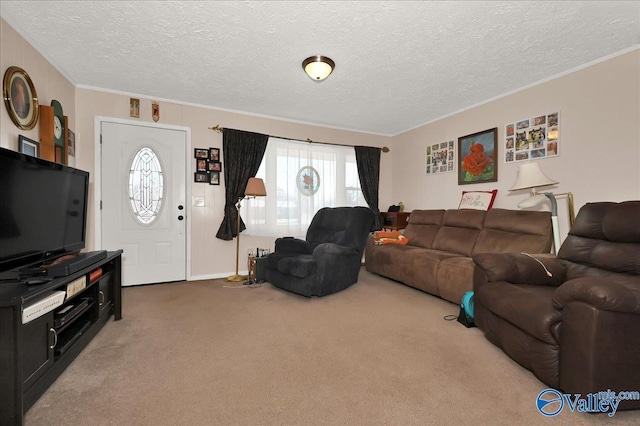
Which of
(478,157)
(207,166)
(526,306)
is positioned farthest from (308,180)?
(526,306)

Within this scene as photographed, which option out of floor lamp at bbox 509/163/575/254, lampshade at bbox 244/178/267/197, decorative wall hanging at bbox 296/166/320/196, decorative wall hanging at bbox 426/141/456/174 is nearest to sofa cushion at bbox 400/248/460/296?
floor lamp at bbox 509/163/575/254

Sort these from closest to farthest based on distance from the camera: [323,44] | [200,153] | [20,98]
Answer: [20,98] < [323,44] < [200,153]

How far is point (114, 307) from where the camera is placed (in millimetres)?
2668

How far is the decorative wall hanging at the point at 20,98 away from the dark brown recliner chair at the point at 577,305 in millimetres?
3741

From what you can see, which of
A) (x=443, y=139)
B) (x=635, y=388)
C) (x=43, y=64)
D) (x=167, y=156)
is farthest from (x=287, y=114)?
(x=635, y=388)

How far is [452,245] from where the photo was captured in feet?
12.1

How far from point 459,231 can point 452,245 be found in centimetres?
21

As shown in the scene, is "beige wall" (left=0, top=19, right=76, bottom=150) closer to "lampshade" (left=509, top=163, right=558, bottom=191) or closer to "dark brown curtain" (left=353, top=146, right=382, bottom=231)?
"dark brown curtain" (left=353, top=146, right=382, bottom=231)

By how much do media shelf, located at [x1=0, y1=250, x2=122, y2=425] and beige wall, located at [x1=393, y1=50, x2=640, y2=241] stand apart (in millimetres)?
4227

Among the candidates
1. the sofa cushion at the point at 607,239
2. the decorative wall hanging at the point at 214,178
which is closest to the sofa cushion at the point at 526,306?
the sofa cushion at the point at 607,239

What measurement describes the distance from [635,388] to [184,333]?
9.29 ft

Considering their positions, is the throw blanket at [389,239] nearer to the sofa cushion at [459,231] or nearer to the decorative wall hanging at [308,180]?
the sofa cushion at [459,231]

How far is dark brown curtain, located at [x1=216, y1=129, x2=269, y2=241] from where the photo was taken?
4156 mm

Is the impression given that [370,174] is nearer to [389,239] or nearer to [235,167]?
[389,239]
